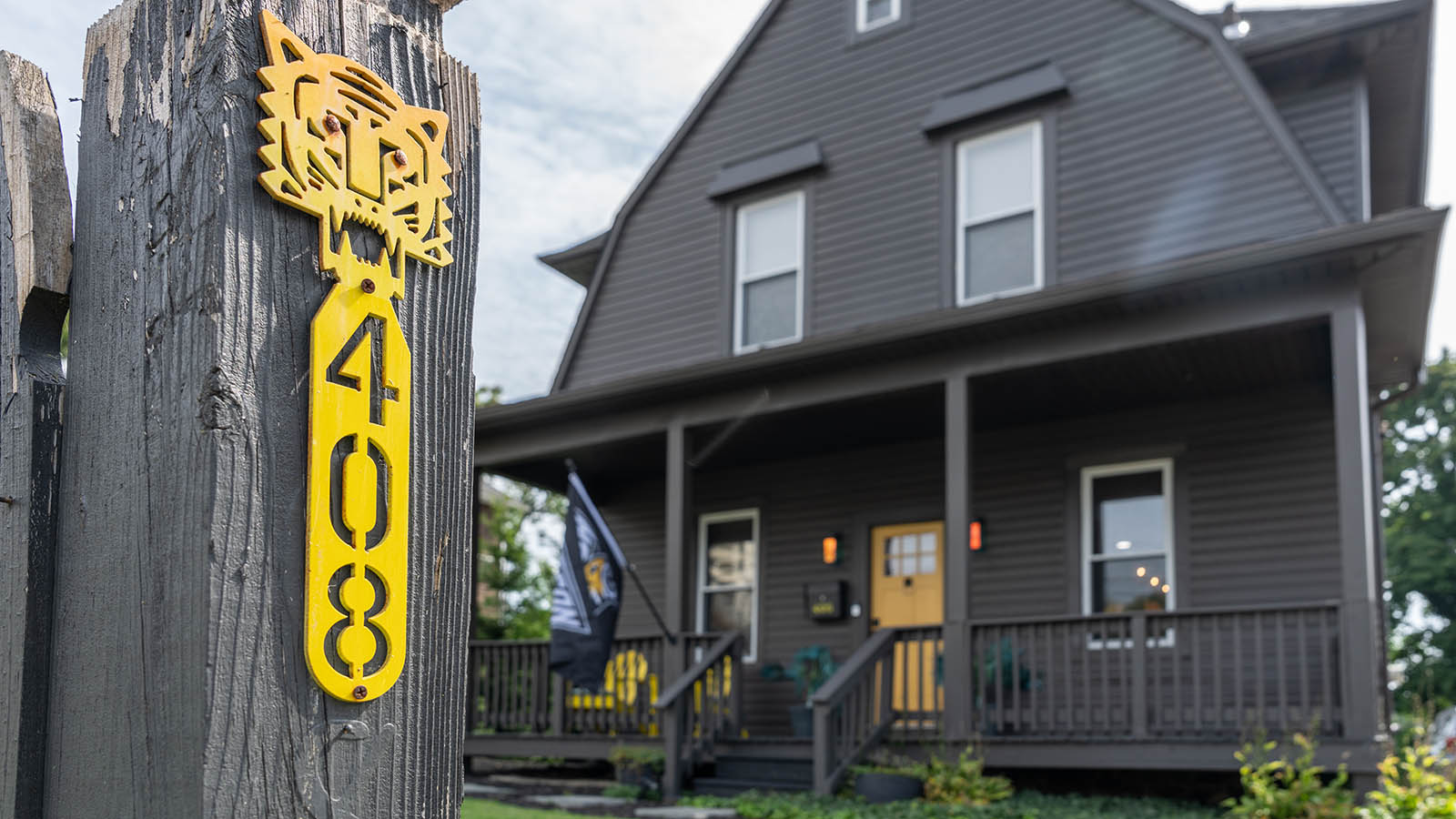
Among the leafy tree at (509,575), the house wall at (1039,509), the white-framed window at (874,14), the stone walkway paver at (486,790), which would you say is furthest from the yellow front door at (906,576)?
the leafy tree at (509,575)

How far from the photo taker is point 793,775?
1030 centimetres

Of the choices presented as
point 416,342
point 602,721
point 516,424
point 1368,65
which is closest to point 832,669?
point 602,721

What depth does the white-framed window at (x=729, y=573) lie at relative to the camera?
14.0 meters

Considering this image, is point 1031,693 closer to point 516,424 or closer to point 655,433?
point 655,433

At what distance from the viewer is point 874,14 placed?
13484 mm

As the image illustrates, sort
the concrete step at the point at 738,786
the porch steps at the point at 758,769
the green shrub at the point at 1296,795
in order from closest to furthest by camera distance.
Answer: the green shrub at the point at 1296,795
the concrete step at the point at 738,786
the porch steps at the point at 758,769

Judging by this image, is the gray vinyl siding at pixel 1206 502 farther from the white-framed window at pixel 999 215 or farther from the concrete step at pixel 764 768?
the concrete step at pixel 764 768

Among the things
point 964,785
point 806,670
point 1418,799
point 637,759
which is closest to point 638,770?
point 637,759

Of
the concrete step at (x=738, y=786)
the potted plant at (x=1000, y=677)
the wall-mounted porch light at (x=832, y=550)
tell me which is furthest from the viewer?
the wall-mounted porch light at (x=832, y=550)

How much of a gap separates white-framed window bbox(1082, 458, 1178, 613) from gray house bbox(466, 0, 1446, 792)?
0.03m

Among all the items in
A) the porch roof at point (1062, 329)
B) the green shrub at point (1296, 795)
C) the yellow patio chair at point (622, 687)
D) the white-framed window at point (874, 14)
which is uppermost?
the white-framed window at point (874, 14)

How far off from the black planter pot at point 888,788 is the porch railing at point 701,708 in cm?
178

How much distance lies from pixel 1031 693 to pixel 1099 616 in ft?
2.55

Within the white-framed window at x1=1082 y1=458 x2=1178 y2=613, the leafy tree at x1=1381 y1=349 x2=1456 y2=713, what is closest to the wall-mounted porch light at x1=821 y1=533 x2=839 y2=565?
the white-framed window at x1=1082 y1=458 x2=1178 y2=613
